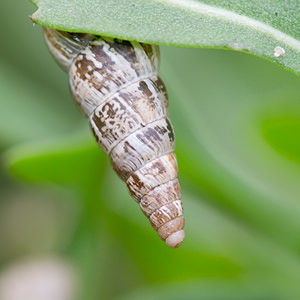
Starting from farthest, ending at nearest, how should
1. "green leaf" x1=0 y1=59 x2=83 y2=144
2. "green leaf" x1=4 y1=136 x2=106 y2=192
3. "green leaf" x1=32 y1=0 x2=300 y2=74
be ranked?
1. "green leaf" x1=0 y1=59 x2=83 y2=144
2. "green leaf" x1=4 y1=136 x2=106 y2=192
3. "green leaf" x1=32 y1=0 x2=300 y2=74

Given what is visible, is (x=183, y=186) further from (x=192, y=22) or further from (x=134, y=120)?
(x=192, y=22)

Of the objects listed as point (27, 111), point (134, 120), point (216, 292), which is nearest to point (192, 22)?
point (134, 120)

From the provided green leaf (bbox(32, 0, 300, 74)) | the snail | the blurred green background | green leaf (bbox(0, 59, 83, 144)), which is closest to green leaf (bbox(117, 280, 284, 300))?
the blurred green background

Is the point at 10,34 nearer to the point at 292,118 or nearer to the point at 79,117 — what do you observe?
the point at 79,117

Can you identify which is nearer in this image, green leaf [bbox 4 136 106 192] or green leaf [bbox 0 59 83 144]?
green leaf [bbox 4 136 106 192]

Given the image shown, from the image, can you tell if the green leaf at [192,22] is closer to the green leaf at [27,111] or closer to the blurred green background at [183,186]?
the blurred green background at [183,186]

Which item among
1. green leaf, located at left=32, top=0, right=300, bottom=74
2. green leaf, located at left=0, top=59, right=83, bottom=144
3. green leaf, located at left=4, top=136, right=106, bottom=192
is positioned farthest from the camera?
green leaf, located at left=0, top=59, right=83, bottom=144

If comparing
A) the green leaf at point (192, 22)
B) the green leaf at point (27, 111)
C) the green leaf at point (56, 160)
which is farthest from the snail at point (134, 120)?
the green leaf at point (27, 111)

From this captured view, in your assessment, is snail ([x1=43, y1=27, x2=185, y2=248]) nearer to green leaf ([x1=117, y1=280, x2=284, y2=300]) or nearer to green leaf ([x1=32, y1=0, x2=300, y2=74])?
green leaf ([x1=32, y1=0, x2=300, y2=74])

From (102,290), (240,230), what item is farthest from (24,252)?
(240,230)
